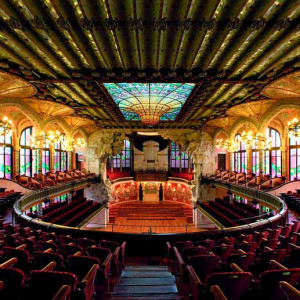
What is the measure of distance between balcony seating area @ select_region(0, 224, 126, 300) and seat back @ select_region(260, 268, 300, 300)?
2.04m

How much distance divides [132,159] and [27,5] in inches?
863

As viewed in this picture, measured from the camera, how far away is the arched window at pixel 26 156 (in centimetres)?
1891

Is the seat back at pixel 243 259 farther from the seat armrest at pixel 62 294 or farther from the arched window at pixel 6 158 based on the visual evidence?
the arched window at pixel 6 158

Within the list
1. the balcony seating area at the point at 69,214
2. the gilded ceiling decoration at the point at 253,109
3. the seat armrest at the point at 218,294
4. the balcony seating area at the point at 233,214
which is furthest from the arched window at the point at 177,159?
the seat armrest at the point at 218,294

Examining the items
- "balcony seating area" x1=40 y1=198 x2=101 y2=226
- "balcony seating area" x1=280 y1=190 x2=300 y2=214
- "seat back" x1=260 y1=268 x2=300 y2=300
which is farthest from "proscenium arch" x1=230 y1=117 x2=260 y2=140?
"seat back" x1=260 y1=268 x2=300 y2=300

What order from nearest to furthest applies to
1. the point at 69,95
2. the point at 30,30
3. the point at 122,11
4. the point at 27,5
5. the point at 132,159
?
the point at 27,5 → the point at 122,11 → the point at 30,30 → the point at 69,95 → the point at 132,159

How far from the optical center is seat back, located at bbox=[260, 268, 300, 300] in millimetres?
2428

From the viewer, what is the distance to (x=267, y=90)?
372 inches

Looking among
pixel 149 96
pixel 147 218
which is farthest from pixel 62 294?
pixel 147 218

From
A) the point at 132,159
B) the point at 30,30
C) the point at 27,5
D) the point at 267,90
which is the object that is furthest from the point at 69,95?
the point at 132,159

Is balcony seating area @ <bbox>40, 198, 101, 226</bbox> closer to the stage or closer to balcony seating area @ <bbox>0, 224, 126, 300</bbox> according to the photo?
the stage

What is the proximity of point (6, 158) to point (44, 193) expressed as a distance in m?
7.96

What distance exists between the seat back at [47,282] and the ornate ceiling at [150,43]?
14.2 feet

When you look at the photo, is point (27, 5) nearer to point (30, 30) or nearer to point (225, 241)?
point (30, 30)
